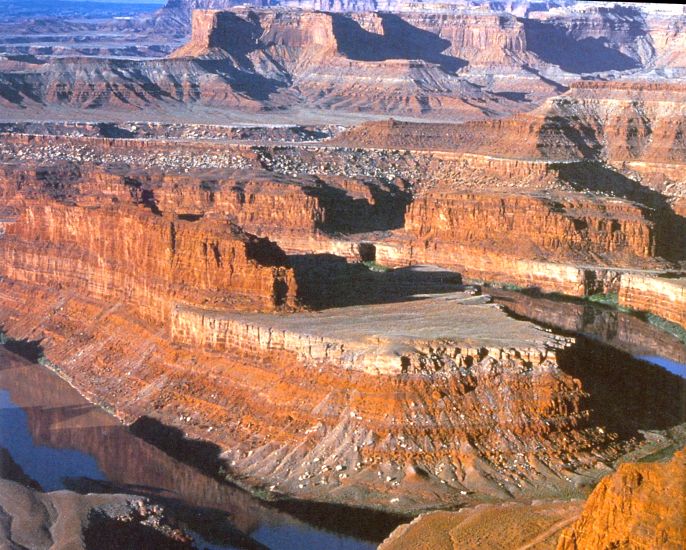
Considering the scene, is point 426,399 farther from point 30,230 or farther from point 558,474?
point 30,230

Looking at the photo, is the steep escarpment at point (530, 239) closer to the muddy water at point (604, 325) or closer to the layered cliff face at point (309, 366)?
the muddy water at point (604, 325)

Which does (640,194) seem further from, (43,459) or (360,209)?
(43,459)

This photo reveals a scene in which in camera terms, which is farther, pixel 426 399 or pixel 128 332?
pixel 128 332

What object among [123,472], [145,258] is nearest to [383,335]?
[123,472]

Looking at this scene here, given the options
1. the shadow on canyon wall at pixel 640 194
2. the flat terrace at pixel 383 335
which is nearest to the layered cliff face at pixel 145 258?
the flat terrace at pixel 383 335

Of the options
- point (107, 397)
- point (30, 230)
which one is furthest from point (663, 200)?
point (107, 397)

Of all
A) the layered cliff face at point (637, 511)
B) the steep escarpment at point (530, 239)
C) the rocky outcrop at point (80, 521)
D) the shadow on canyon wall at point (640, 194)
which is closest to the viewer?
the layered cliff face at point (637, 511)

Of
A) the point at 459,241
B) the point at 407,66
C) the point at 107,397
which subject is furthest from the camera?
the point at 407,66
